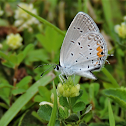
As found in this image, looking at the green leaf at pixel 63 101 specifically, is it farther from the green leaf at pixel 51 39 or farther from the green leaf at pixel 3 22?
the green leaf at pixel 3 22

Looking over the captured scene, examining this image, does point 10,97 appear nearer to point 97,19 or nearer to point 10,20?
point 10,20

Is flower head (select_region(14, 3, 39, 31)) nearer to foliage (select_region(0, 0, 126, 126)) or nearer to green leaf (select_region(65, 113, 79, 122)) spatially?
foliage (select_region(0, 0, 126, 126))

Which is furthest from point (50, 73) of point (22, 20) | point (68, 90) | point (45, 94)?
point (22, 20)

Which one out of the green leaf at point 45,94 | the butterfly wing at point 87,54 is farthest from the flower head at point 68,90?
the butterfly wing at point 87,54

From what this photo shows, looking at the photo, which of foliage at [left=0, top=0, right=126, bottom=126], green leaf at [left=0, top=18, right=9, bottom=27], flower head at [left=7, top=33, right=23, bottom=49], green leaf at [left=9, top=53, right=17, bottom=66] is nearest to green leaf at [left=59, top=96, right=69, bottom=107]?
foliage at [left=0, top=0, right=126, bottom=126]

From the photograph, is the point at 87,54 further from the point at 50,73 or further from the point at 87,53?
the point at 50,73

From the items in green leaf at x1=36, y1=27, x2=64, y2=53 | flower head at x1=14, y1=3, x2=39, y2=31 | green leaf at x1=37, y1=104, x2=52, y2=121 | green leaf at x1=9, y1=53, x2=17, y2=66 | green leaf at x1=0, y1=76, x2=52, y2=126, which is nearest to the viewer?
green leaf at x1=37, y1=104, x2=52, y2=121

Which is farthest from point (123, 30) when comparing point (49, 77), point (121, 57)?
point (49, 77)

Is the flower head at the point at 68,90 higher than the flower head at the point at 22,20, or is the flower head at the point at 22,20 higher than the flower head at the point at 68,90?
the flower head at the point at 22,20
